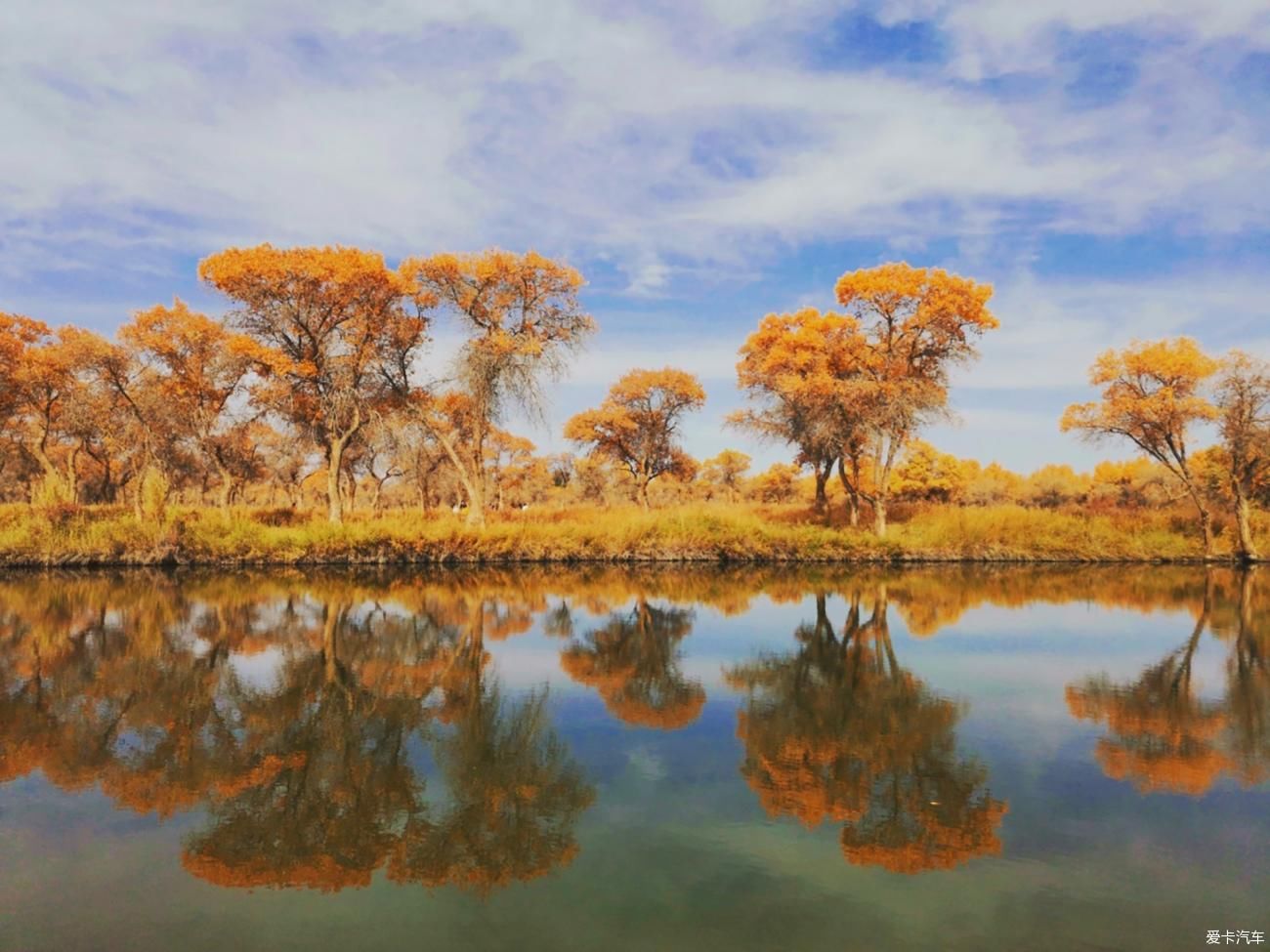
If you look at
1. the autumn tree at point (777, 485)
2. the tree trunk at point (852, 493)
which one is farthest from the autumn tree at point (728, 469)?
the tree trunk at point (852, 493)

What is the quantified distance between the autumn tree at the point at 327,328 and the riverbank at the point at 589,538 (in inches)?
119

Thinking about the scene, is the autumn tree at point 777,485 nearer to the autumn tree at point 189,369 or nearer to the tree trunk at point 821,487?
the tree trunk at point 821,487

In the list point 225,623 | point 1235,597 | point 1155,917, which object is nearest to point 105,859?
point 1155,917

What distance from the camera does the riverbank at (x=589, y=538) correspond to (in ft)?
80.0

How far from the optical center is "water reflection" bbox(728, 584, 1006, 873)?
217 inches

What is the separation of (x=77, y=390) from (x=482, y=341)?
15665 mm

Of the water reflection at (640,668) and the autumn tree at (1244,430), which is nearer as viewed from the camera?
the water reflection at (640,668)

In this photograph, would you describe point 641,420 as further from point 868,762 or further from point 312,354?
point 868,762

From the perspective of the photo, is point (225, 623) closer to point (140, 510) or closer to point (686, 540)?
point (140, 510)

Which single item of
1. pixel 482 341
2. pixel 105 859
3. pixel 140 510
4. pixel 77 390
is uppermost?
pixel 482 341

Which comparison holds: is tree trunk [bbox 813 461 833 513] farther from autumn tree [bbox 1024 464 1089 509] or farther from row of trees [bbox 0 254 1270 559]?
autumn tree [bbox 1024 464 1089 509]

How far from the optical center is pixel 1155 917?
14.6 ft

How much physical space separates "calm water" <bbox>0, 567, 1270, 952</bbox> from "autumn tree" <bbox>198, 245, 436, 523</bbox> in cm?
1573

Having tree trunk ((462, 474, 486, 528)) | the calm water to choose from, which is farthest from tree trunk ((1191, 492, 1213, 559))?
tree trunk ((462, 474, 486, 528))
